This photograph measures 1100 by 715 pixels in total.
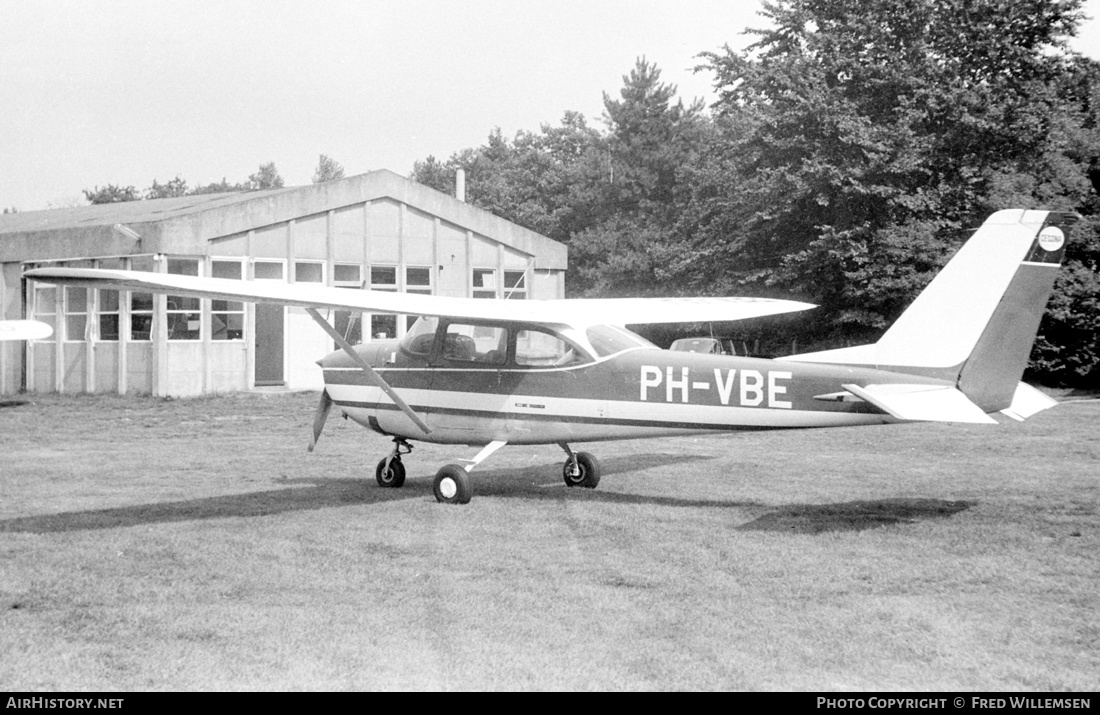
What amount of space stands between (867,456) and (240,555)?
8.64 meters

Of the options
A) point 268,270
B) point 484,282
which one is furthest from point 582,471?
point 484,282

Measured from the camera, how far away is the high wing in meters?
8.48

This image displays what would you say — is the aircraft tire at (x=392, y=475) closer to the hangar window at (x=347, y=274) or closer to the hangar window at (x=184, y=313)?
the hangar window at (x=184, y=313)

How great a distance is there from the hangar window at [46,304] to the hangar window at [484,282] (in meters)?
9.66

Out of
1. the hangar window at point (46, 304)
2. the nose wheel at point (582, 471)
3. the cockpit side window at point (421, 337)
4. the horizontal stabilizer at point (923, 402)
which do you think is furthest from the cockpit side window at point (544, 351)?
the hangar window at point (46, 304)

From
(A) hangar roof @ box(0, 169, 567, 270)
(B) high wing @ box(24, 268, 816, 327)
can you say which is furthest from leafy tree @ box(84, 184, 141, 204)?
(B) high wing @ box(24, 268, 816, 327)

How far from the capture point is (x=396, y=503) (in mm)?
10773

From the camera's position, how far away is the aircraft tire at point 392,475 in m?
11.9

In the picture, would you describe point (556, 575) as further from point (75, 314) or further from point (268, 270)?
point (75, 314)

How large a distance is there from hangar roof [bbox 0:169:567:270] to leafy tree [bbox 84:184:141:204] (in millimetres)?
41129

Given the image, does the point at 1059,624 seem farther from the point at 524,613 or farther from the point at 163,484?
the point at 163,484

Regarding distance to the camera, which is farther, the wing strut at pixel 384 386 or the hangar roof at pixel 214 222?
the hangar roof at pixel 214 222

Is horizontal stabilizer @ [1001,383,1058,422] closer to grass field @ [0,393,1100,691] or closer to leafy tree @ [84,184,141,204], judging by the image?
grass field @ [0,393,1100,691]

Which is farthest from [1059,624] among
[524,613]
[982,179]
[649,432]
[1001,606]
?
[982,179]
